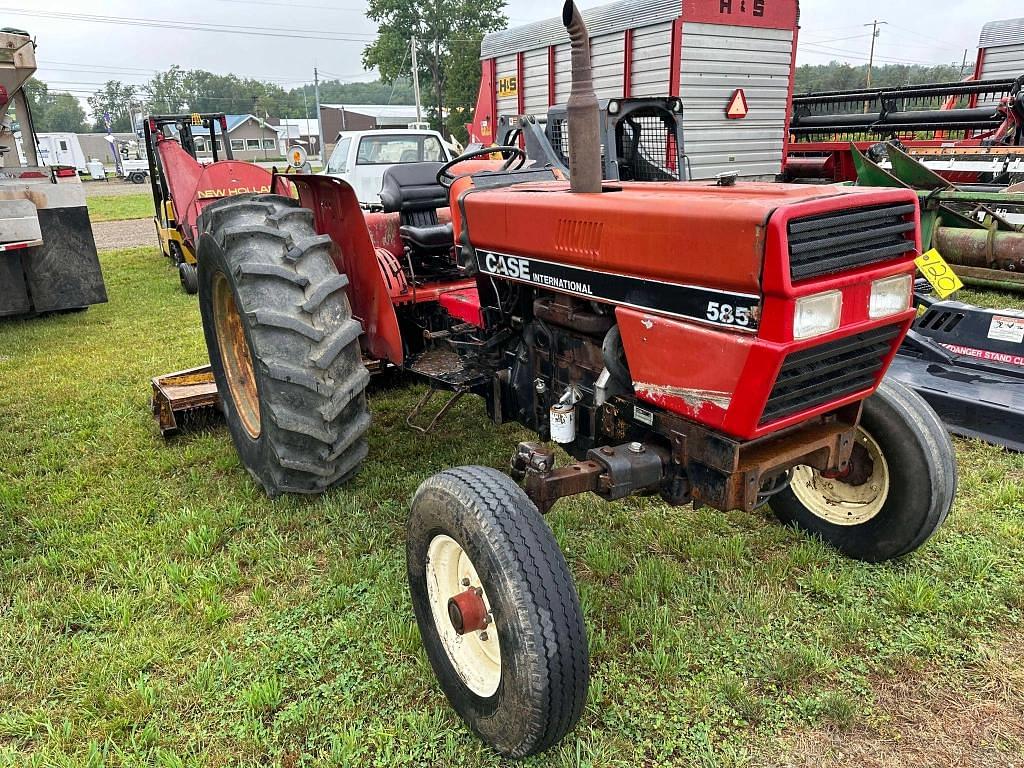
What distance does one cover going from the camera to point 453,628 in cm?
211

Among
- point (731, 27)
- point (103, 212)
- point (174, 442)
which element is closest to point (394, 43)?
point (103, 212)

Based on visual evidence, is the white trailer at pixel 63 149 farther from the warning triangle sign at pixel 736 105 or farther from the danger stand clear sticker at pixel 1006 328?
the danger stand clear sticker at pixel 1006 328

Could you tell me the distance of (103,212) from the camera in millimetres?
20297

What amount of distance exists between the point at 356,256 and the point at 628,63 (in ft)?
25.5

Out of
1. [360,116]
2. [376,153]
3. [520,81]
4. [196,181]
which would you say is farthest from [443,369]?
[360,116]

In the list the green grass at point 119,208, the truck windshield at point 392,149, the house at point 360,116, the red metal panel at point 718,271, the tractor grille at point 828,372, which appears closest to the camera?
the red metal panel at point 718,271

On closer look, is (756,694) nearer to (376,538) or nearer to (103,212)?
(376,538)

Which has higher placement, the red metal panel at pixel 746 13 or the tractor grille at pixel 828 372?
the red metal panel at pixel 746 13

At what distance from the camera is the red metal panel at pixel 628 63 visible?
384 inches

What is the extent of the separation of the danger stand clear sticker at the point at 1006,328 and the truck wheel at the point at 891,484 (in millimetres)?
1841

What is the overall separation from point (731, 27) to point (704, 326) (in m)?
9.10

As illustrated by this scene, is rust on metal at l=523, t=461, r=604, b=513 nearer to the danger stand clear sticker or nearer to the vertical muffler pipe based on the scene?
the vertical muffler pipe

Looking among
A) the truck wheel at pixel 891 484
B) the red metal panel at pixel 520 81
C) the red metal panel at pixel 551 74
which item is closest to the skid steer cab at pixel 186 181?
the red metal panel at pixel 520 81

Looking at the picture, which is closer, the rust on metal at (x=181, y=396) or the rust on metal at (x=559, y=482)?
the rust on metal at (x=559, y=482)
